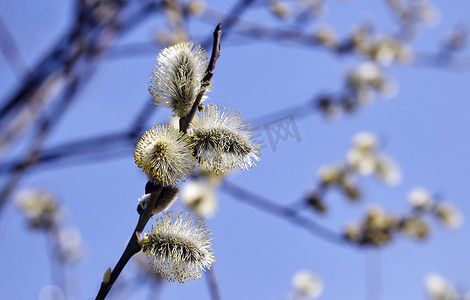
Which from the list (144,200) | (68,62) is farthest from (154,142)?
(68,62)

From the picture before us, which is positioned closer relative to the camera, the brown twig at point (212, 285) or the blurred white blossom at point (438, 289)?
the brown twig at point (212, 285)

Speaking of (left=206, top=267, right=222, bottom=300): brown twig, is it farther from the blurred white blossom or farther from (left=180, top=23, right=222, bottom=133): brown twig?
the blurred white blossom

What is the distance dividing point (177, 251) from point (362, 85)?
315 cm

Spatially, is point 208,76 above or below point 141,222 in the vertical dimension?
above

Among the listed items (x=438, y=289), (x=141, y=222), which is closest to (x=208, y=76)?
(x=141, y=222)

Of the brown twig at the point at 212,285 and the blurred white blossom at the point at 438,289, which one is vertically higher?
the blurred white blossom at the point at 438,289

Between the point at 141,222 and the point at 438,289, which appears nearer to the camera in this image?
the point at 141,222

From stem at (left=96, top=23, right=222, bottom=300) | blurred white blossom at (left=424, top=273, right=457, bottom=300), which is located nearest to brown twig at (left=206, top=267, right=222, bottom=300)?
stem at (left=96, top=23, right=222, bottom=300)

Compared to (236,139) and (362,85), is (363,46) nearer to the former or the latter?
(362,85)

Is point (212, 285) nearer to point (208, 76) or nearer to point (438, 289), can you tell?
point (208, 76)

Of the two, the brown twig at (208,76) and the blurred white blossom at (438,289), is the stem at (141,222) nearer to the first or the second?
the brown twig at (208,76)

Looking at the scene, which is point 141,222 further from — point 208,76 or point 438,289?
point 438,289

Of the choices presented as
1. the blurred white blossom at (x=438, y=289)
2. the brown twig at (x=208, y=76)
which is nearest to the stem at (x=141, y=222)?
the brown twig at (x=208, y=76)

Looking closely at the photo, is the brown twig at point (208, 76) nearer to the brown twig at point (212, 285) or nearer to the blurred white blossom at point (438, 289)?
the brown twig at point (212, 285)
